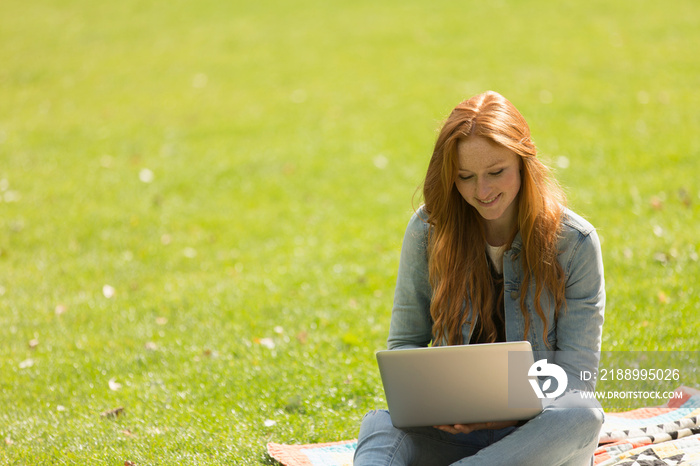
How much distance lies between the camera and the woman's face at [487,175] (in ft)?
9.05

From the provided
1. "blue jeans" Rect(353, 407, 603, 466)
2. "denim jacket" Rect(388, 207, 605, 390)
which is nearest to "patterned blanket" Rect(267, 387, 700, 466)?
"blue jeans" Rect(353, 407, 603, 466)

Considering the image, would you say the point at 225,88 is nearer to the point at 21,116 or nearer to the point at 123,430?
the point at 21,116

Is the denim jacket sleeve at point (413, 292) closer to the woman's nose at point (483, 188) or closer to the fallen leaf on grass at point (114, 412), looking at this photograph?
the woman's nose at point (483, 188)

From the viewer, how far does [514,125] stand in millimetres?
2781

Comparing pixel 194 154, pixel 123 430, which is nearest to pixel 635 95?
pixel 194 154

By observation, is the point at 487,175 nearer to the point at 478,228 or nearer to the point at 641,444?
the point at 478,228

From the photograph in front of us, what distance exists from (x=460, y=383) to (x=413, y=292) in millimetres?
592

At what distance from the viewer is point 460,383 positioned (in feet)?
8.46

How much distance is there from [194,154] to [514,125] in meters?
6.09

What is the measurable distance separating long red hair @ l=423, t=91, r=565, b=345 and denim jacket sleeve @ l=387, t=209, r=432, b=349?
61 mm

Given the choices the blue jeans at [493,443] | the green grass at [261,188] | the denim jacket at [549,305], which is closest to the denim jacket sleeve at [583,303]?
the denim jacket at [549,305]

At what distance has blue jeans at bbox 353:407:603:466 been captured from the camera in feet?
8.52

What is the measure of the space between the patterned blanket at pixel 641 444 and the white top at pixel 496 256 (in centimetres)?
92

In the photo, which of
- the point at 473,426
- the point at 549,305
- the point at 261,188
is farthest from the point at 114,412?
the point at 261,188
